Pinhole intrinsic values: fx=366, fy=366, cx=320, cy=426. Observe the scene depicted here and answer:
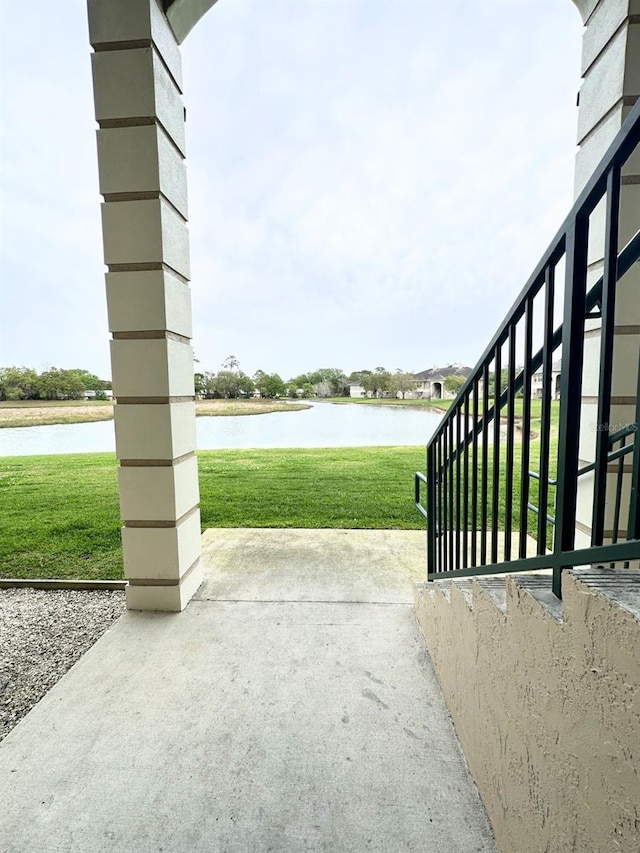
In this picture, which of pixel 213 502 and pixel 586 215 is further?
pixel 213 502

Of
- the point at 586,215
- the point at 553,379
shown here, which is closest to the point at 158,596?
the point at 553,379

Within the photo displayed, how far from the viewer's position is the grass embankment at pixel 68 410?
679cm

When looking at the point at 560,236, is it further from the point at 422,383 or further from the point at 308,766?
the point at 422,383

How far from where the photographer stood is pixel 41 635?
243cm

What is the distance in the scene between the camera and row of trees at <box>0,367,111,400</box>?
6527 millimetres

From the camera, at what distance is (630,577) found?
78cm

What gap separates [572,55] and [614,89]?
148cm

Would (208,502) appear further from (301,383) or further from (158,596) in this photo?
(301,383)

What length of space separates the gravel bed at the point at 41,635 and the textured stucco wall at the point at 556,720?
6.99ft

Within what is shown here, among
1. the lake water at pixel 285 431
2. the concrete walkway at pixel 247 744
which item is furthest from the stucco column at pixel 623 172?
the lake water at pixel 285 431

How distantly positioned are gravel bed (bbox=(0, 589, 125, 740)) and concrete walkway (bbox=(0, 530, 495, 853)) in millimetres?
130

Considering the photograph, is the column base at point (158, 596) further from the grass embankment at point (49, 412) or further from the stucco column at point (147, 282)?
the grass embankment at point (49, 412)

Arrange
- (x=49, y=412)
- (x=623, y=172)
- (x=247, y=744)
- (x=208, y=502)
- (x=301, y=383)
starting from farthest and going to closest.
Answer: (x=301, y=383)
(x=49, y=412)
(x=208, y=502)
(x=623, y=172)
(x=247, y=744)

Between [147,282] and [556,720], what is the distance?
9.21ft
